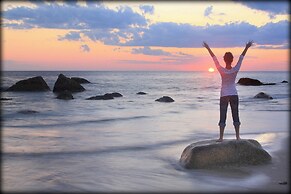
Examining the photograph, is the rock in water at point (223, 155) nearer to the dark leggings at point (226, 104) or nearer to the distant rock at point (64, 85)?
the dark leggings at point (226, 104)

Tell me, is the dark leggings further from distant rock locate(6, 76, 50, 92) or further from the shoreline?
distant rock locate(6, 76, 50, 92)

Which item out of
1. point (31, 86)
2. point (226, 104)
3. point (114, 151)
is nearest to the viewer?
point (226, 104)

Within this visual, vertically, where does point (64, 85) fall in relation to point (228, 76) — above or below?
below

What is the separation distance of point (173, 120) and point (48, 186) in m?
13.1

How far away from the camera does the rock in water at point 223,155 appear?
28.9 feet

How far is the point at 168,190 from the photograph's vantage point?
7324mm

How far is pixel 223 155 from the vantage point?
889 centimetres

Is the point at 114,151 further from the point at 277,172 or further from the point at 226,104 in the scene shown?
the point at 277,172

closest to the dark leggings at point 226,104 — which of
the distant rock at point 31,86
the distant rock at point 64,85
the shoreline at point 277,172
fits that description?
the shoreline at point 277,172

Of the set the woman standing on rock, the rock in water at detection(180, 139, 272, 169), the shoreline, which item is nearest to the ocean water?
the shoreline

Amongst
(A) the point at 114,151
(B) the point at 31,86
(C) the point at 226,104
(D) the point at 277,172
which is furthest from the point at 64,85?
(D) the point at 277,172

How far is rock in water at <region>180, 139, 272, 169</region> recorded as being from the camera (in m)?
8.81

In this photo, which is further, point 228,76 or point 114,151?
point 114,151

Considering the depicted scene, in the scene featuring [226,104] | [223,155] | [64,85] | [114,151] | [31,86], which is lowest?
[114,151]
